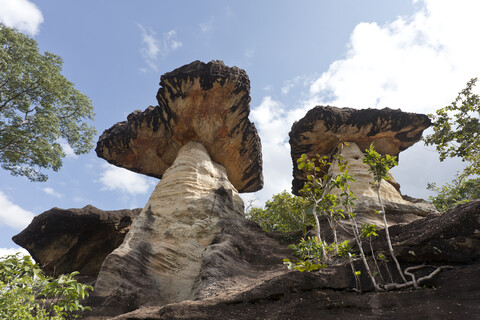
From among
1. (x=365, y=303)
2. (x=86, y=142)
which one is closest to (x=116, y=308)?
(x=365, y=303)

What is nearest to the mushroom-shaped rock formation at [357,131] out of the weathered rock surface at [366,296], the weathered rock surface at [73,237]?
the weathered rock surface at [366,296]

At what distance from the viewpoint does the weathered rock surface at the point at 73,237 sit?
15.4m

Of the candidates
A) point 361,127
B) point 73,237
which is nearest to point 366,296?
point 361,127

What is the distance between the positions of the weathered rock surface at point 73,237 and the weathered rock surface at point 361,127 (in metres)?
11.4

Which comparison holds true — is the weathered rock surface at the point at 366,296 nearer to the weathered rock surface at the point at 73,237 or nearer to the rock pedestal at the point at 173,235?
the rock pedestal at the point at 173,235

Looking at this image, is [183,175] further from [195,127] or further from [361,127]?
[361,127]

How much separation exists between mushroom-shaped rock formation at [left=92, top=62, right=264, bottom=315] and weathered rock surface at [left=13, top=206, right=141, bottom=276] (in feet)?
10.9

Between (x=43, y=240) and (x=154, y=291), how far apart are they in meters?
9.64

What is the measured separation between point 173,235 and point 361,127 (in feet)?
35.3

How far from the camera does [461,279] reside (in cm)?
505

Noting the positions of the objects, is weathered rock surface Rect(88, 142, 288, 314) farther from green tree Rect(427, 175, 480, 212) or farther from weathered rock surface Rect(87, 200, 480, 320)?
green tree Rect(427, 175, 480, 212)

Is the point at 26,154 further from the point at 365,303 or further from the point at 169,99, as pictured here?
the point at 365,303

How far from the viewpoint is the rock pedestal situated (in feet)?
30.5

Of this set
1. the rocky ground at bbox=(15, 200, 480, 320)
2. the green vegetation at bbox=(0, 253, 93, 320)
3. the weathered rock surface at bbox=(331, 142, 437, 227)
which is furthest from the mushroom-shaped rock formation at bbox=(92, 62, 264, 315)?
the weathered rock surface at bbox=(331, 142, 437, 227)
